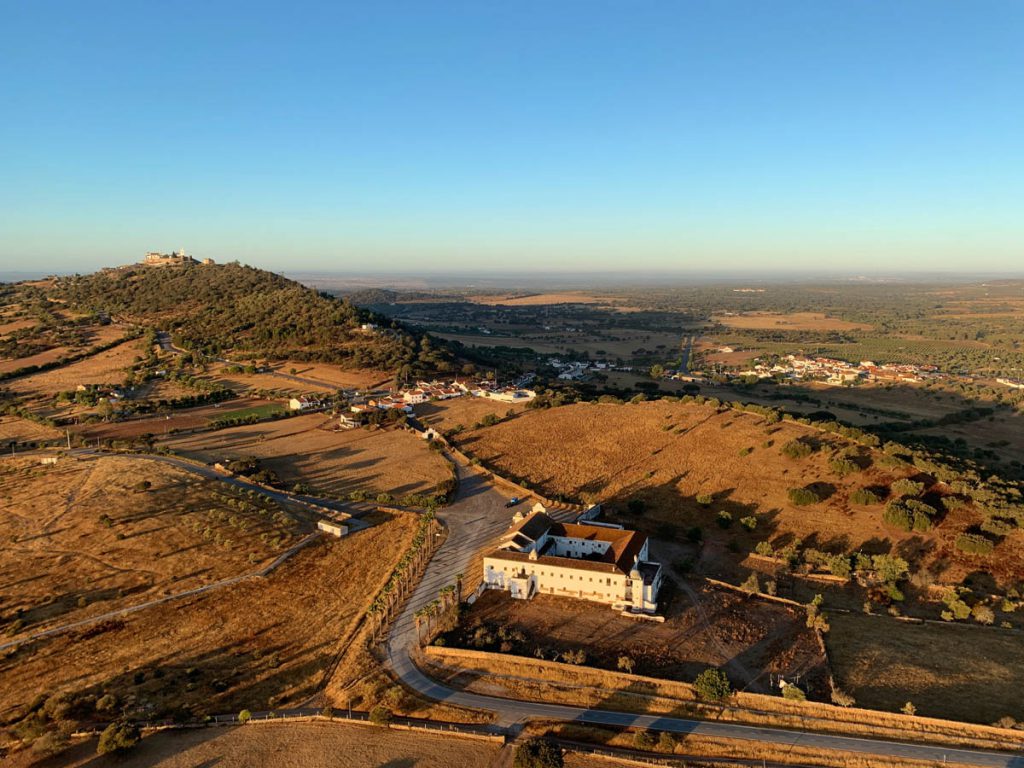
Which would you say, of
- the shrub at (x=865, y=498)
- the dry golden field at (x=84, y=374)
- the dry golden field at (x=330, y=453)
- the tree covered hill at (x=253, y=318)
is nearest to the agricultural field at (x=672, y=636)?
the shrub at (x=865, y=498)

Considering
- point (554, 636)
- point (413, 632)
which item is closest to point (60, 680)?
point (413, 632)

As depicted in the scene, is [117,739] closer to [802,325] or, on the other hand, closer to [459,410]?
[459,410]

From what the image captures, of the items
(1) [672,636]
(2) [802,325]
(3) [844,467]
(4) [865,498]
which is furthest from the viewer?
(2) [802,325]

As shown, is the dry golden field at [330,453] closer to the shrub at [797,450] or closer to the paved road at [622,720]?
the paved road at [622,720]

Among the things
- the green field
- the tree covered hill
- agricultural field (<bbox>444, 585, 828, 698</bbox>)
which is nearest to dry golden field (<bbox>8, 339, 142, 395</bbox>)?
the tree covered hill

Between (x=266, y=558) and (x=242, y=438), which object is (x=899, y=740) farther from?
(x=242, y=438)

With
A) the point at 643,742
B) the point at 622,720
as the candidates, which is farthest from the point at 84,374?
the point at 643,742
